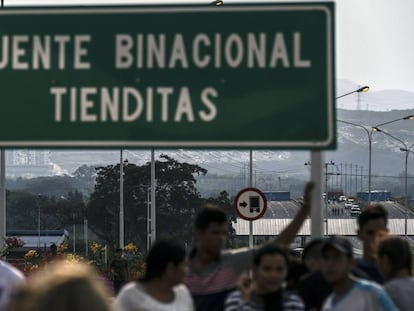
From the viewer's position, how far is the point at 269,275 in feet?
18.6

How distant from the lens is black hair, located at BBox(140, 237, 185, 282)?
18.8 feet

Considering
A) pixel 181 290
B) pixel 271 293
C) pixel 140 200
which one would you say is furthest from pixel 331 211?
pixel 271 293

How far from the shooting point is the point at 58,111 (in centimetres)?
653

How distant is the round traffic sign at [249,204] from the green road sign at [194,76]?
41.9 ft

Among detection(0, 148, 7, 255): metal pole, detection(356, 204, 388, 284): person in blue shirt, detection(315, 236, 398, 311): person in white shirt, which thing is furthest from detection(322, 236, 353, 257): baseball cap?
detection(0, 148, 7, 255): metal pole

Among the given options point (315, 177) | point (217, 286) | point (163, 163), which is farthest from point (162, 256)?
point (163, 163)

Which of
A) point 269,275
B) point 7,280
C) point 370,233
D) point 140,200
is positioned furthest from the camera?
point 140,200

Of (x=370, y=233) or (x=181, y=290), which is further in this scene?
(x=370, y=233)

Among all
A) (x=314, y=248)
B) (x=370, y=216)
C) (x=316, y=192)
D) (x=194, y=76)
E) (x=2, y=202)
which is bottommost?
(x=2, y=202)

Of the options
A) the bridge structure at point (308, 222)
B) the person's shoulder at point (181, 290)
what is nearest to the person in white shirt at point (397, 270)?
the person's shoulder at point (181, 290)

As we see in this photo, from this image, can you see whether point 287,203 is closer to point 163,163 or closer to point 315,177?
point 163,163

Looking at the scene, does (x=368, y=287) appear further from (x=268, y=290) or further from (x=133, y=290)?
(x=133, y=290)

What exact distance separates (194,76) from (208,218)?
31.5 inches

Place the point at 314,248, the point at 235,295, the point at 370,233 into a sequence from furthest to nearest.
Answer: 1. the point at 370,233
2. the point at 314,248
3. the point at 235,295
